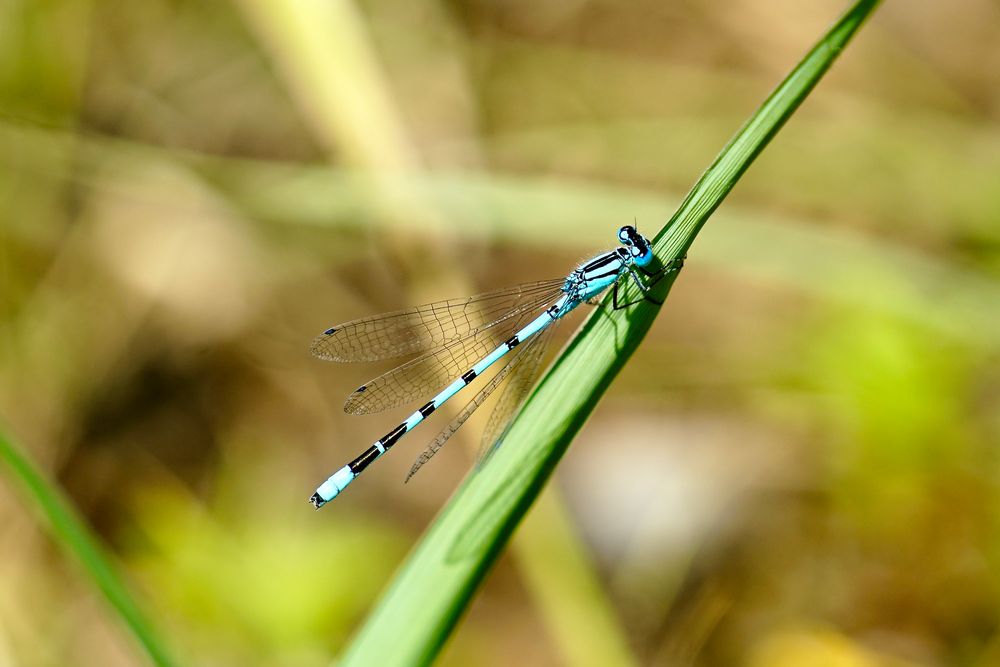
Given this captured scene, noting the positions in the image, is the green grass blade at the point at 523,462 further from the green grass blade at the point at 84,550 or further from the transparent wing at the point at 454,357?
the transparent wing at the point at 454,357

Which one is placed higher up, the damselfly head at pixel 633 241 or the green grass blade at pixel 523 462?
the damselfly head at pixel 633 241

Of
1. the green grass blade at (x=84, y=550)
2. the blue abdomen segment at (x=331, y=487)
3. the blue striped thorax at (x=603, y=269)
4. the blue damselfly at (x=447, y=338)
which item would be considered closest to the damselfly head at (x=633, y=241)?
the blue striped thorax at (x=603, y=269)

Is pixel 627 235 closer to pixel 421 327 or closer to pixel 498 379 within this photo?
pixel 498 379

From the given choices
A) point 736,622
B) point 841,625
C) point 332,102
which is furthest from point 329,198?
point 841,625

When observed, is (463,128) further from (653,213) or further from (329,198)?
(653,213)

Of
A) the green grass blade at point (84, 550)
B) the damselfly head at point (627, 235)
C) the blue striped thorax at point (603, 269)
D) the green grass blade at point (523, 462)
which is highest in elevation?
the damselfly head at point (627, 235)

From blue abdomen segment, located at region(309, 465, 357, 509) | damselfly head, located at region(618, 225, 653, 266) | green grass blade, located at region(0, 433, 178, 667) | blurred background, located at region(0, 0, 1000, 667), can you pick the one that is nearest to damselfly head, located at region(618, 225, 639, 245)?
damselfly head, located at region(618, 225, 653, 266)

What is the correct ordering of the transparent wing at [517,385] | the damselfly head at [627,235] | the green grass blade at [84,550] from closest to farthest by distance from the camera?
the green grass blade at [84,550] → the transparent wing at [517,385] → the damselfly head at [627,235]
